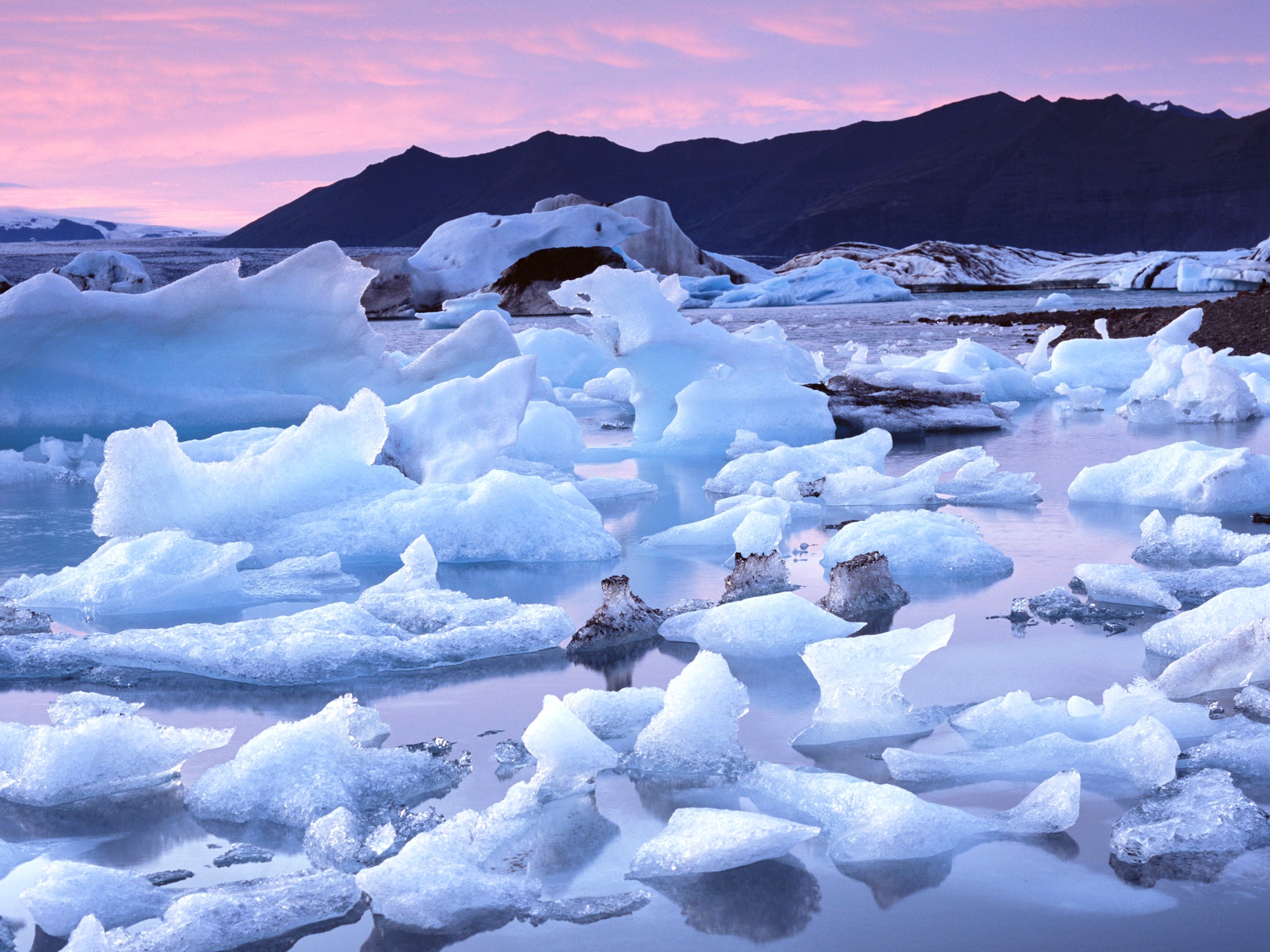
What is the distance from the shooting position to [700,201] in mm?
110562

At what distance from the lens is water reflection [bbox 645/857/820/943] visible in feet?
4.67

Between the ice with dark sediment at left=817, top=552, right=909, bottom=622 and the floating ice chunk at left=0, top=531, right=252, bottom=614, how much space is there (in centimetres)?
141

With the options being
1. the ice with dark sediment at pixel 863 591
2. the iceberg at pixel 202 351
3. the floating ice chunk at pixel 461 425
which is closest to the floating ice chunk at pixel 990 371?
the iceberg at pixel 202 351

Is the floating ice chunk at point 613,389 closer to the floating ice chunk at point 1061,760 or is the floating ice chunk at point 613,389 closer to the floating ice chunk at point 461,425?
the floating ice chunk at point 461,425

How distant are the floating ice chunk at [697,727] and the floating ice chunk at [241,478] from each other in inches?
70.3

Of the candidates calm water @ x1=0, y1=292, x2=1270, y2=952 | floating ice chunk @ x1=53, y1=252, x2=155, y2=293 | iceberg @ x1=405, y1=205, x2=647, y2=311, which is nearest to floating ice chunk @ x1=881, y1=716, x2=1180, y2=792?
calm water @ x1=0, y1=292, x2=1270, y2=952

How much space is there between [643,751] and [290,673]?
0.81 metres

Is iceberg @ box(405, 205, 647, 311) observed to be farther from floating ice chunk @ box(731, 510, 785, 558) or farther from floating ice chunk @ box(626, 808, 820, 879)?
floating ice chunk @ box(626, 808, 820, 879)

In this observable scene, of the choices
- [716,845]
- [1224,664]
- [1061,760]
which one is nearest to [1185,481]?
[1224,664]

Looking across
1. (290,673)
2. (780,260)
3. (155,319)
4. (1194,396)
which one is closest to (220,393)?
(155,319)

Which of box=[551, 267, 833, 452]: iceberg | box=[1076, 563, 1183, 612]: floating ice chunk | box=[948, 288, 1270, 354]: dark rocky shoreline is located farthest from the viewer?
box=[948, 288, 1270, 354]: dark rocky shoreline

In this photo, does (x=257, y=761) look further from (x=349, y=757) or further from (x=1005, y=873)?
(x=1005, y=873)

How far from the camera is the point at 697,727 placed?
77.0 inches

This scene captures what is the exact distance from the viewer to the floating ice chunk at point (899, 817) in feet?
5.28
